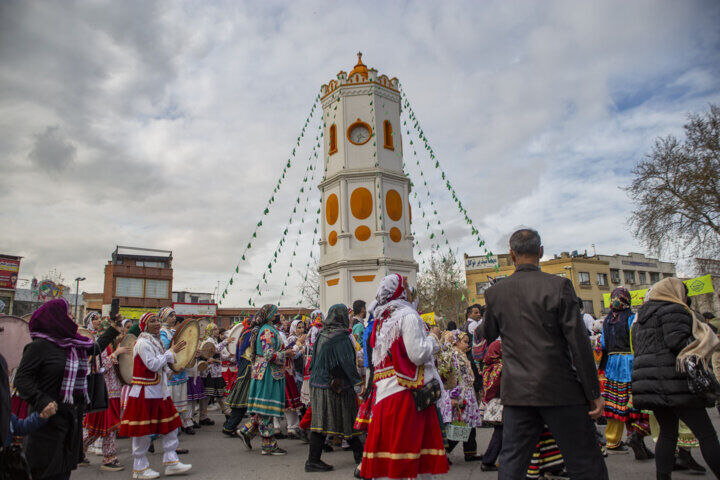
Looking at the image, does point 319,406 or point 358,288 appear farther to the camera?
point 358,288

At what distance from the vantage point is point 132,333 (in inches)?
287

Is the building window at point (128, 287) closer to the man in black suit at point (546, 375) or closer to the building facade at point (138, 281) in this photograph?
the building facade at point (138, 281)

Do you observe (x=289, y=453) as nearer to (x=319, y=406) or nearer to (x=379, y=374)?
(x=319, y=406)

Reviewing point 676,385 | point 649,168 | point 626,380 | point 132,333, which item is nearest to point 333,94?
point 649,168

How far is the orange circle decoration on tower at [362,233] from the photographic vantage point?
21.4 m

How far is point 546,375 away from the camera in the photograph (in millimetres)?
3289

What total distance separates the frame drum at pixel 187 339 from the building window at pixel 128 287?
5789 cm

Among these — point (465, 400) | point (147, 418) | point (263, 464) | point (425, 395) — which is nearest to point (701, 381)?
point (425, 395)

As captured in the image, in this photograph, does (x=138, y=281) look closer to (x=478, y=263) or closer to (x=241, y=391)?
(x=478, y=263)

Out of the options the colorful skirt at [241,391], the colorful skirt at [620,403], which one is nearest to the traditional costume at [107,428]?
the colorful skirt at [241,391]

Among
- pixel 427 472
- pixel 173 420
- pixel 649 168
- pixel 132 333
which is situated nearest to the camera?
pixel 427 472

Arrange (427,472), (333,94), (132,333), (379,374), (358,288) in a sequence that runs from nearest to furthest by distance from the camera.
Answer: (427,472) < (379,374) < (132,333) < (358,288) < (333,94)

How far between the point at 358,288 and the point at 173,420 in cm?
1483

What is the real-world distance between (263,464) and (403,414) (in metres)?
3.39
